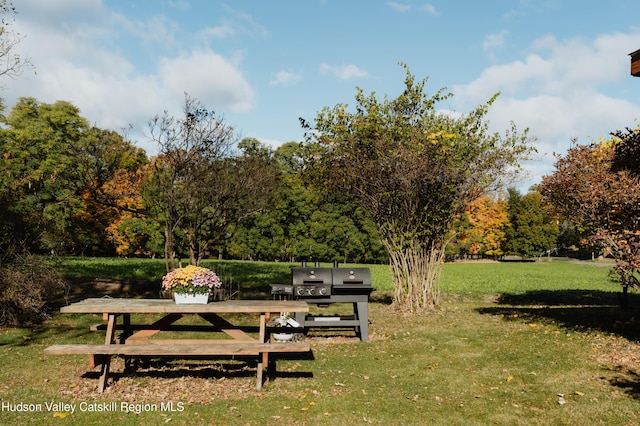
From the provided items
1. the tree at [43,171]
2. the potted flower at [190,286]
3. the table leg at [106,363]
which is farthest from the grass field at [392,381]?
the tree at [43,171]

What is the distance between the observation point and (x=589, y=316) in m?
10.9

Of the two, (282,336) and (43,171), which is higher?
(43,171)

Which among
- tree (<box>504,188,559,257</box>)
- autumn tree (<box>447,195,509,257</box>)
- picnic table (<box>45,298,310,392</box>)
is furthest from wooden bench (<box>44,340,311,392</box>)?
tree (<box>504,188,559,257</box>)

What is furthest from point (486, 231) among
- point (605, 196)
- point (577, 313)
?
point (605, 196)

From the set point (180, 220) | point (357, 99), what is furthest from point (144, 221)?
point (357, 99)

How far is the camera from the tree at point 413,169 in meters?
12.3

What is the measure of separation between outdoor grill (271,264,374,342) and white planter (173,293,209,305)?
319 centimetres

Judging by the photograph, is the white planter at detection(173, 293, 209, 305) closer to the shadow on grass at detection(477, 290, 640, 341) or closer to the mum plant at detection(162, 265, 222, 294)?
the mum plant at detection(162, 265, 222, 294)

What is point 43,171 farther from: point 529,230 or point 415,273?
point 529,230

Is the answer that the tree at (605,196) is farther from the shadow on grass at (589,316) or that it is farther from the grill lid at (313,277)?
the grill lid at (313,277)

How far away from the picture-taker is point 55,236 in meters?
12.4

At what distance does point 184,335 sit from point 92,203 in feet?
106

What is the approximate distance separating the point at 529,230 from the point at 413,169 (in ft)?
158

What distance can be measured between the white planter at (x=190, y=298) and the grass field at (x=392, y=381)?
1133mm
